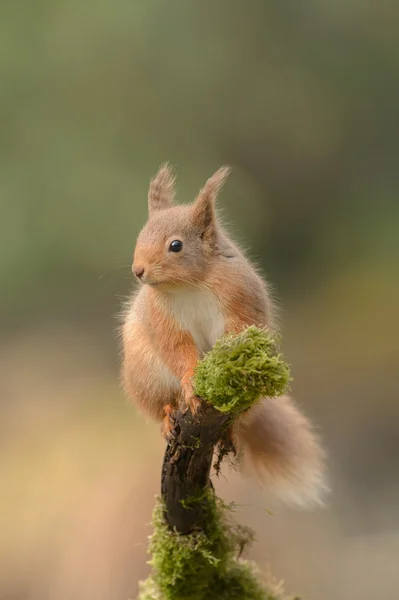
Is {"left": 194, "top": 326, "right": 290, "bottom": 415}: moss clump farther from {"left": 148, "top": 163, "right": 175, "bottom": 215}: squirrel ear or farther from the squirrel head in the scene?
{"left": 148, "top": 163, "right": 175, "bottom": 215}: squirrel ear

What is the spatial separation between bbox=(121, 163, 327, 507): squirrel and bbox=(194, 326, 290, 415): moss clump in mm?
157

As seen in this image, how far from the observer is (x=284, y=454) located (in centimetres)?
248

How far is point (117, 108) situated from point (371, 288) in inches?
86.8

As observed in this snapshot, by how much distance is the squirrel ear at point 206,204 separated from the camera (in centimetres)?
191

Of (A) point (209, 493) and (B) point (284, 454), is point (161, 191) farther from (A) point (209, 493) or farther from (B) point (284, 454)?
(B) point (284, 454)

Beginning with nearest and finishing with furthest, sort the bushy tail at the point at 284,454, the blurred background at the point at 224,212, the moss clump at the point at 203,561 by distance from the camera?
the moss clump at the point at 203,561
the bushy tail at the point at 284,454
the blurred background at the point at 224,212

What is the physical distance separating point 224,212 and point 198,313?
2334 millimetres

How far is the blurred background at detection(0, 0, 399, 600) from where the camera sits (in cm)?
414

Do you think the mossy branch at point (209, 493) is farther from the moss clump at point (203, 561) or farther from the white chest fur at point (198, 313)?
the white chest fur at point (198, 313)

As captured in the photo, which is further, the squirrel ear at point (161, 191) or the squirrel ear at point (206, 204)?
the squirrel ear at point (161, 191)

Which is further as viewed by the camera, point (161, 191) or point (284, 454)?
point (284, 454)

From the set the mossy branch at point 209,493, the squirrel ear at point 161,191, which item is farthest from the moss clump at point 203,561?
the squirrel ear at point 161,191

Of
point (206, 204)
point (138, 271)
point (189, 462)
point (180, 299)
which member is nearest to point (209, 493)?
point (189, 462)

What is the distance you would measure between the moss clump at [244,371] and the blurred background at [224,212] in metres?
2.39
